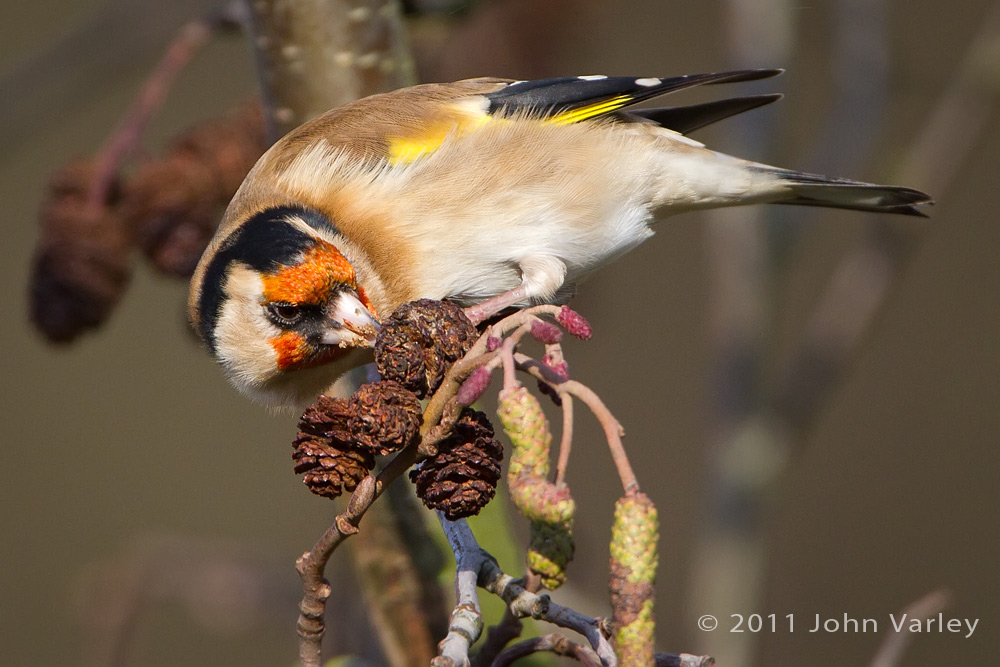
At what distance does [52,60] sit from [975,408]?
17.8ft

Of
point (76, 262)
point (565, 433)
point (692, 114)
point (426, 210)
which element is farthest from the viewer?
point (692, 114)

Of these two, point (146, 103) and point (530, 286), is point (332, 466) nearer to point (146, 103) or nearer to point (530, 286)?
point (530, 286)

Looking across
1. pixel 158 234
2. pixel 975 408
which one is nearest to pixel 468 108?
pixel 158 234

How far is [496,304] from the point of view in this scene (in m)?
1.99

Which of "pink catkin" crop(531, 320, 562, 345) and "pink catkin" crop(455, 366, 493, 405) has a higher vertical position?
"pink catkin" crop(531, 320, 562, 345)

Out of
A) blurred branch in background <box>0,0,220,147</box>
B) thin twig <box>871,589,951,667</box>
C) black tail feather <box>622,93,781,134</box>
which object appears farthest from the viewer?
blurred branch in background <box>0,0,220,147</box>

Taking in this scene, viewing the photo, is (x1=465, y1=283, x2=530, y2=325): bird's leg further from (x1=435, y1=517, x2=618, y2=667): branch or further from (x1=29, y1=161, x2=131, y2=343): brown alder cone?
(x1=29, y1=161, x2=131, y2=343): brown alder cone

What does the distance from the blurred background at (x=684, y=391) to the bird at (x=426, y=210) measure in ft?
2.79

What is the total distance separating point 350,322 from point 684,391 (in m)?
4.92

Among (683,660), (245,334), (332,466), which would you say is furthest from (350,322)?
(683,660)

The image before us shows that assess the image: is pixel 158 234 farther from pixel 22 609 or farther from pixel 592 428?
pixel 22 609

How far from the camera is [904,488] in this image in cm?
601

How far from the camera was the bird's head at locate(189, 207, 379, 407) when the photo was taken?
1.86 meters

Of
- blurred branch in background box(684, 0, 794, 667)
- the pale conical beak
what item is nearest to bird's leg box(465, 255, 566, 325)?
the pale conical beak
